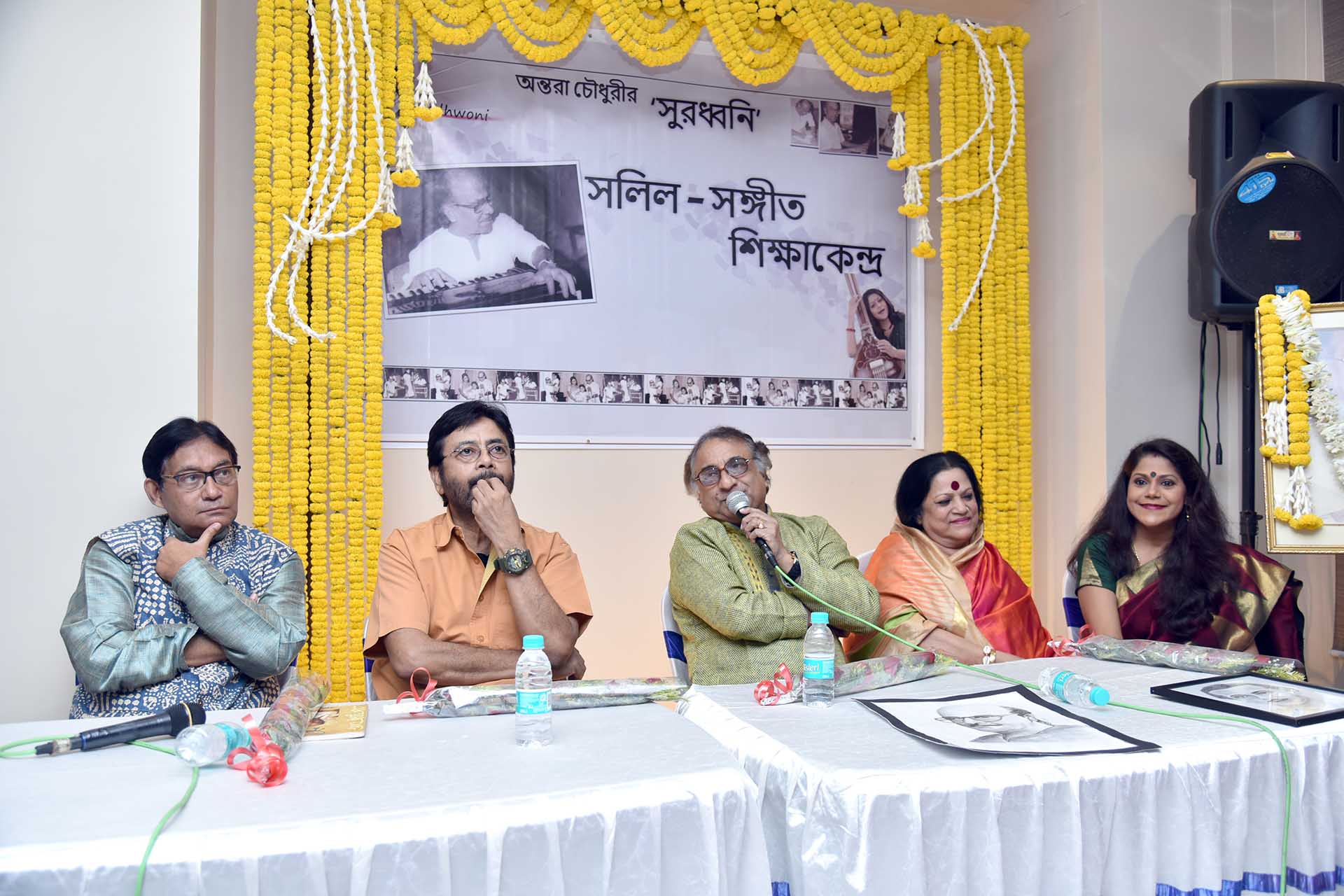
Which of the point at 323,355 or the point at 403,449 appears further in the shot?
the point at 403,449

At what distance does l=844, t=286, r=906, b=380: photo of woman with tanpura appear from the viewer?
14.1 ft

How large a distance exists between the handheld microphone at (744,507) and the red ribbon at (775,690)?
0.63m

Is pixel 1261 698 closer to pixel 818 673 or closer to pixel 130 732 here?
pixel 818 673

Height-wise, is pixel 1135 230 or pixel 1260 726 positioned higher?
pixel 1135 230

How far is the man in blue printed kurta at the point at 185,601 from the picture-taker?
220 centimetres

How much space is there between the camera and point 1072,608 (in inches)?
123

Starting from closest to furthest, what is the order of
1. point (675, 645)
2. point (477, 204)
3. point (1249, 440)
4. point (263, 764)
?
point (263, 764) < point (675, 645) < point (477, 204) < point (1249, 440)

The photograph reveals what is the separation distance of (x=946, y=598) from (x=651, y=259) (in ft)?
6.16

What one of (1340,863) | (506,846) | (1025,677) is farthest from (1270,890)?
(506,846)

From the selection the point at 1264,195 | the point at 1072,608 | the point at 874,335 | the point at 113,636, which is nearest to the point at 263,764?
the point at 113,636

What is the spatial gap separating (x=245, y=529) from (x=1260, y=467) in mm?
3809

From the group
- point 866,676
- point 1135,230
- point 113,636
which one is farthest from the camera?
point 1135,230

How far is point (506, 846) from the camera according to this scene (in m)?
1.32

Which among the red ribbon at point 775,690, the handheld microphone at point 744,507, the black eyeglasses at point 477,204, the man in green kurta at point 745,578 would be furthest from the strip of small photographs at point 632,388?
the red ribbon at point 775,690
